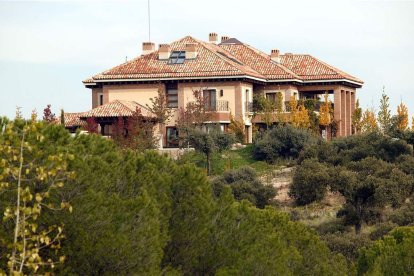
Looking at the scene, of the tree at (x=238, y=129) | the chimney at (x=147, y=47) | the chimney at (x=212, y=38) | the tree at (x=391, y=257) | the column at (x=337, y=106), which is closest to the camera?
the tree at (x=391, y=257)

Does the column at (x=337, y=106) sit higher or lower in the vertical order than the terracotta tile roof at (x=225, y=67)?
lower

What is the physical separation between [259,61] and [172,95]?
8595 millimetres

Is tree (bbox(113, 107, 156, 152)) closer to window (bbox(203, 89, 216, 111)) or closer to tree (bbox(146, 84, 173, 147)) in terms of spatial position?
tree (bbox(146, 84, 173, 147))

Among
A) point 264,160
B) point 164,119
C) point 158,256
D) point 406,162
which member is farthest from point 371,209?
point 158,256

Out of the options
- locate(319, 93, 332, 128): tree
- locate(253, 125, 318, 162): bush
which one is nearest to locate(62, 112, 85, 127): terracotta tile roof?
locate(253, 125, 318, 162): bush

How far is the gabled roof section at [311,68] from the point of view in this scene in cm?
7475

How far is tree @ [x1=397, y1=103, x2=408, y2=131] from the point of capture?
73238 millimetres

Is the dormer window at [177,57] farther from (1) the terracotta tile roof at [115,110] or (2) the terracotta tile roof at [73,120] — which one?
(2) the terracotta tile roof at [73,120]

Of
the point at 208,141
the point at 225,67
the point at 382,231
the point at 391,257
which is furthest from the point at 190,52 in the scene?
the point at 391,257

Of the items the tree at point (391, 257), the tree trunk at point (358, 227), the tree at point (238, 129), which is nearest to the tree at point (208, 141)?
the tree at point (238, 129)

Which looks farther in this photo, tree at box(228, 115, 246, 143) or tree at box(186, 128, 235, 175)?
tree at box(228, 115, 246, 143)

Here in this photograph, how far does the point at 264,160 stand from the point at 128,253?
4161 centimetres

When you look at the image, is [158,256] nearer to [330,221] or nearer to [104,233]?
[104,233]

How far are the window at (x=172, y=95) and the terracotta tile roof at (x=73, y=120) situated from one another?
17.2ft
